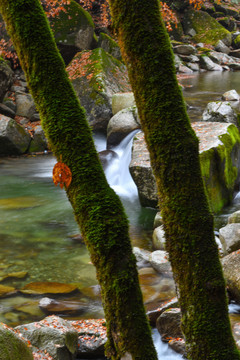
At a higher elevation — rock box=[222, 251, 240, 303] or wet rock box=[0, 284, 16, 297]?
rock box=[222, 251, 240, 303]

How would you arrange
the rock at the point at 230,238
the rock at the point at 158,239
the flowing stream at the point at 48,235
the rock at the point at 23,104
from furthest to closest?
the rock at the point at 23,104, the rock at the point at 158,239, the rock at the point at 230,238, the flowing stream at the point at 48,235

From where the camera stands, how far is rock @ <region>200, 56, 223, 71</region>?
2703 centimetres

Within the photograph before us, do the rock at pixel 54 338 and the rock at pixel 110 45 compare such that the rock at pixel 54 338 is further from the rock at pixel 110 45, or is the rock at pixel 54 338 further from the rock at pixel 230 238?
the rock at pixel 110 45

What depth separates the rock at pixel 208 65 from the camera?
88.7 feet

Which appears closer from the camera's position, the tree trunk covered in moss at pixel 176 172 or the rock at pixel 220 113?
the tree trunk covered in moss at pixel 176 172

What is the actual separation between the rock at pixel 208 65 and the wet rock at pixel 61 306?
24449 millimetres

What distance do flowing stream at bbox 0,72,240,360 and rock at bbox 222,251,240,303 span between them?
186 millimetres

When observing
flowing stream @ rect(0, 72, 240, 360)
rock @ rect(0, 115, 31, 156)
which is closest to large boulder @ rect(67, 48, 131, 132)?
flowing stream @ rect(0, 72, 240, 360)

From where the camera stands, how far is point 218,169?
816cm

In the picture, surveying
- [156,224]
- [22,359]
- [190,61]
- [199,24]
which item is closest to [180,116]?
[22,359]

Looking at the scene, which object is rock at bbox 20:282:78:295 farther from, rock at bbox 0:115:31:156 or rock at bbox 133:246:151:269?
rock at bbox 0:115:31:156

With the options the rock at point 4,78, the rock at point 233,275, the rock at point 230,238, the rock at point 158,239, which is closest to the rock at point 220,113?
the rock at point 158,239

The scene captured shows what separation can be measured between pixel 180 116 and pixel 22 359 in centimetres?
224

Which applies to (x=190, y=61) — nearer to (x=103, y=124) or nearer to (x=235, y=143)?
(x=103, y=124)
